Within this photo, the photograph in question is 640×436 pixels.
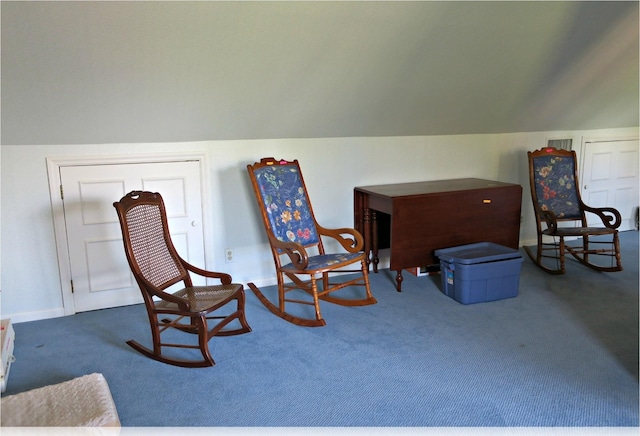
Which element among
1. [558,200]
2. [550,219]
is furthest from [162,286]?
[558,200]

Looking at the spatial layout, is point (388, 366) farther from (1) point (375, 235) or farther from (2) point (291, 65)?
(2) point (291, 65)

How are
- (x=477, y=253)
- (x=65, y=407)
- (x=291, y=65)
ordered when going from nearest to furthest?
1. (x=65, y=407)
2. (x=291, y=65)
3. (x=477, y=253)

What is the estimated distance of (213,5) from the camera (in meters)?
2.48

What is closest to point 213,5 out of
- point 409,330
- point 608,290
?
point 409,330

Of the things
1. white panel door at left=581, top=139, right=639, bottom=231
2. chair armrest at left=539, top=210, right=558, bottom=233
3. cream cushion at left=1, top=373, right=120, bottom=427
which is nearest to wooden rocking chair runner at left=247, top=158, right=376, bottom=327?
cream cushion at left=1, top=373, right=120, bottom=427

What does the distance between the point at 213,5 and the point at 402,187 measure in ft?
6.82

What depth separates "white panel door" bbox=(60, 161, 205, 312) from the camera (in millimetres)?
3260

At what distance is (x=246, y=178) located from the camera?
3.70 m

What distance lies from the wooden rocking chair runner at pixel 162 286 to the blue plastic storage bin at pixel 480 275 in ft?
4.85

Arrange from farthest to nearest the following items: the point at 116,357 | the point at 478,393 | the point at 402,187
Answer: the point at 402,187
the point at 116,357
the point at 478,393

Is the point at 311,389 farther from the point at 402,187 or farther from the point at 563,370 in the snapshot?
the point at 402,187

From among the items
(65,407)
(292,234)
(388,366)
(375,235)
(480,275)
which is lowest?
(388,366)

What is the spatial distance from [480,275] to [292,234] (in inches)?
52.9

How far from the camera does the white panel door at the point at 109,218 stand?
3260mm
